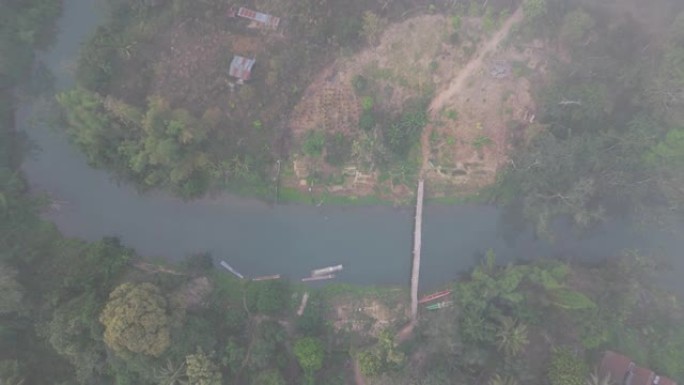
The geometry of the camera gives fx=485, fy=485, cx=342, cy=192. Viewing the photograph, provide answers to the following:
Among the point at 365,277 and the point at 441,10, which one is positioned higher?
the point at 441,10

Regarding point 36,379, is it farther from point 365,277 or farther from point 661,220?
point 661,220

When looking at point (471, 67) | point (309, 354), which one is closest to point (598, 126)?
point (471, 67)

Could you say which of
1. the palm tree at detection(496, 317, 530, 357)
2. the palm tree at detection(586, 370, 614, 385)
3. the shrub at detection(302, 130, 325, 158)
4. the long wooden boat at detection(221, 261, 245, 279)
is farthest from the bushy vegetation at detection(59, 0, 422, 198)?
the palm tree at detection(586, 370, 614, 385)

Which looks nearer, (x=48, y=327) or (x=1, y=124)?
(x=48, y=327)

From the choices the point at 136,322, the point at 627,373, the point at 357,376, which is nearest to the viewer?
the point at 136,322

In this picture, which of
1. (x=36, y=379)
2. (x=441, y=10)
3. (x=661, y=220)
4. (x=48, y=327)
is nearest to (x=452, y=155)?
(x=441, y=10)

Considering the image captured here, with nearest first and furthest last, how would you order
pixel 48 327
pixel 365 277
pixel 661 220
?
1. pixel 48 327
2. pixel 661 220
3. pixel 365 277

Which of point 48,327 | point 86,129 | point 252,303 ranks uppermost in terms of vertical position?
point 86,129

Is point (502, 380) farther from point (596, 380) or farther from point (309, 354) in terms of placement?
point (309, 354)
